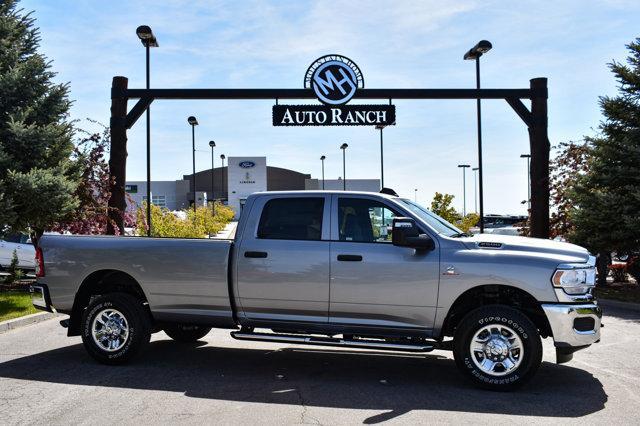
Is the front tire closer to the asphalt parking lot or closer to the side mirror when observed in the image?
the asphalt parking lot

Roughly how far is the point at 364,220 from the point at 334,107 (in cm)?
931

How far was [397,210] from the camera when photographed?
667 centimetres

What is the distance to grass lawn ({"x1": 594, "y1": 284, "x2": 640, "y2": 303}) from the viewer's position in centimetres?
1355

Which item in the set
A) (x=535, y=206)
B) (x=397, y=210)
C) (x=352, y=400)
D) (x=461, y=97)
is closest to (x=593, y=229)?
(x=535, y=206)

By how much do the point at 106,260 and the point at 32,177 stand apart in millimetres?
6226

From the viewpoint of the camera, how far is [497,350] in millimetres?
6086

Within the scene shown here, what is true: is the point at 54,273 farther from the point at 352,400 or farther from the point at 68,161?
the point at 68,161

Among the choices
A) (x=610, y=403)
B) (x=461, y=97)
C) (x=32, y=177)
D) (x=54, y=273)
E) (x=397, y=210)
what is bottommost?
(x=610, y=403)

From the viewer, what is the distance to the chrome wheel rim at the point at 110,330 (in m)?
7.20

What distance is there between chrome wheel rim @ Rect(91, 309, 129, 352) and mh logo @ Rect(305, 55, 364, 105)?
31.4 feet

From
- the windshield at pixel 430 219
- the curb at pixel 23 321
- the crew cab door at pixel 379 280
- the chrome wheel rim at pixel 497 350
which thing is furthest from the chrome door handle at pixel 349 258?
the curb at pixel 23 321

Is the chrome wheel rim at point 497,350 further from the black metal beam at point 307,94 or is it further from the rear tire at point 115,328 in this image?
the black metal beam at point 307,94

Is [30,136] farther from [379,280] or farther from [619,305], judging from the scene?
[619,305]

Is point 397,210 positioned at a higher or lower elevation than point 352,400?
higher
